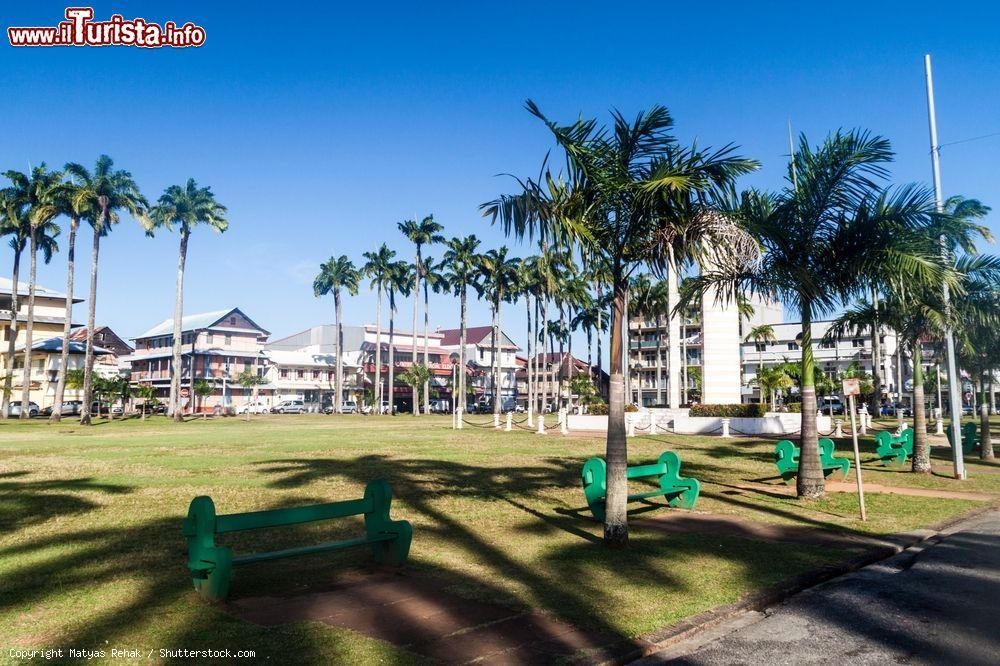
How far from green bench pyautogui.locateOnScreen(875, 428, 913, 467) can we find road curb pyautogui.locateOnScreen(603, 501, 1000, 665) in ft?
29.9

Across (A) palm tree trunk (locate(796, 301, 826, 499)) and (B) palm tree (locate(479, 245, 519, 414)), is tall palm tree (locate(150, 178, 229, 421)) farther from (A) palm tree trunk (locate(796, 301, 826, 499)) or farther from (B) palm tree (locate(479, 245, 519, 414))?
(A) palm tree trunk (locate(796, 301, 826, 499))

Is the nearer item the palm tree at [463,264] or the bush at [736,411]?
the bush at [736,411]

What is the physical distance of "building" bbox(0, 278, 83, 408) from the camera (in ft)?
237

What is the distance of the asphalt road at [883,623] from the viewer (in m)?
5.54

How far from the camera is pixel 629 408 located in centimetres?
4125

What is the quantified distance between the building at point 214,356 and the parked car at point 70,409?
13.9m

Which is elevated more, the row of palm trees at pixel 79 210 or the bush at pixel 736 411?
the row of palm trees at pixel 79 210

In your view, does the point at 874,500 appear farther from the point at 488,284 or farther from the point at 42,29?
the point at 488,284

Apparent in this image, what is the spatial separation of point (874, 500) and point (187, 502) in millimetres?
12800

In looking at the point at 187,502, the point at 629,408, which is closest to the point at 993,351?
the point at 629,408

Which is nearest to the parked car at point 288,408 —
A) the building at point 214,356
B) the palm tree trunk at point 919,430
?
the building at point 214,356

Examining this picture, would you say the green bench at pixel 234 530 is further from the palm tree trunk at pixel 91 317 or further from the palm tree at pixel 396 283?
the palm tree at pixel 396 283

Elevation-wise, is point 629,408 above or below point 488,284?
below

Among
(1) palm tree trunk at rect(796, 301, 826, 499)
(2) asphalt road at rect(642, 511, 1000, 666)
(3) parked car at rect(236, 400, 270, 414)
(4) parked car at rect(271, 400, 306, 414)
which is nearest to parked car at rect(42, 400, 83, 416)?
(3) parked car at rect(236, 400, 270, 414)
